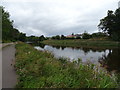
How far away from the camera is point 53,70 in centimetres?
531

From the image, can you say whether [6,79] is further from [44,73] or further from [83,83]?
[83,83]

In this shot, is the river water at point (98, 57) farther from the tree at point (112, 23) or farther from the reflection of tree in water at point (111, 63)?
the tree at point (112, 23)

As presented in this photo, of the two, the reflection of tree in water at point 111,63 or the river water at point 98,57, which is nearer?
the reflection of tree in water at point 111,63

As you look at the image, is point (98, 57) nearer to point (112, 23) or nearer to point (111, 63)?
point (111, 63)

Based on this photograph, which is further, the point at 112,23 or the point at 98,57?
the point at 112,23

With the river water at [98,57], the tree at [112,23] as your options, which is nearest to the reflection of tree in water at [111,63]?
the river water at [98,57]

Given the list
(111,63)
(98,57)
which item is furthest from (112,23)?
(111,63)

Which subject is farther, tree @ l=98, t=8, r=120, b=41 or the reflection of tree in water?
tree @ l=98, t=8, r=120, b=41

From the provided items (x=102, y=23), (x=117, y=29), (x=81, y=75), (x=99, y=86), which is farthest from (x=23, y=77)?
(x=102, y=23)

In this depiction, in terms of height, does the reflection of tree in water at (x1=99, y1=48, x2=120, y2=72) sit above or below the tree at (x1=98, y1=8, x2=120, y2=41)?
below

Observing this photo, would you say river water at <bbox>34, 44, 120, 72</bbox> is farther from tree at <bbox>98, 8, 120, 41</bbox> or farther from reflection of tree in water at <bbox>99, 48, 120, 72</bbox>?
tree at <bbox>98, 8, 120, 41</bbox>

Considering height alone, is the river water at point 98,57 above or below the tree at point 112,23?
below

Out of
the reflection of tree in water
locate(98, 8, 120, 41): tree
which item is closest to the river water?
the reflection of tree in water

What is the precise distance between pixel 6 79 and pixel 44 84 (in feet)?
5.71
